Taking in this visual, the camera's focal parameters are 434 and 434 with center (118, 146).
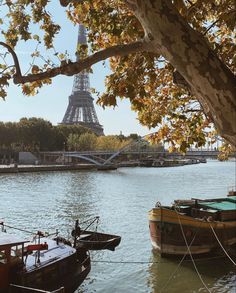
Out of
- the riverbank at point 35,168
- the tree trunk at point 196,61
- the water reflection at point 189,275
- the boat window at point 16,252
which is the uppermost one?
the tree trunk at point 196,61

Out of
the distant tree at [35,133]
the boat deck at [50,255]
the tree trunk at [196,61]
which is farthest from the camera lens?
the distant tree at [35,133]

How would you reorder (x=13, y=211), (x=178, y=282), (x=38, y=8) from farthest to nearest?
(x=13, y=211) < (x=178, y=282) < (x=38, y=8)

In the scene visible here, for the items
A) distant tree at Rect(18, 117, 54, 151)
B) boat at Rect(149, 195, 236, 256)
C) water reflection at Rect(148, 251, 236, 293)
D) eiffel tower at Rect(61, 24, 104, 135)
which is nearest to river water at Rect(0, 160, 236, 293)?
water reflection at Rect(148, 251, 236, 293)

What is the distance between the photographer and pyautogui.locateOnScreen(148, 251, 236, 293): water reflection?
1363 centimetres

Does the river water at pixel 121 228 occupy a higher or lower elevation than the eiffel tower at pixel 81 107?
lower

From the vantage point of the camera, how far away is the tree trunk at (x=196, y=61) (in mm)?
3703

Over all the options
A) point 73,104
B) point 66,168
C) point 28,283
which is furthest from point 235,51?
point 73,104

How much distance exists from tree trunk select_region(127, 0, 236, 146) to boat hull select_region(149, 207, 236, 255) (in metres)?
12.7

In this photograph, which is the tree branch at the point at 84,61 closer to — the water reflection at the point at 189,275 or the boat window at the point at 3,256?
the boat window at the point at 3,256

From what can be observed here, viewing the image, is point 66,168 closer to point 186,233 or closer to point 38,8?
point 186,233

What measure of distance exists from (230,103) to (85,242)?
37.7 feet

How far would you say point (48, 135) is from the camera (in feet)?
318

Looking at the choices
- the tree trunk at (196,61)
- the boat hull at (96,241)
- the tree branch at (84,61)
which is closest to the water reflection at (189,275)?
the boat hull at (96,241)

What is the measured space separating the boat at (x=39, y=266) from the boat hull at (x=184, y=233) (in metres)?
3.93
